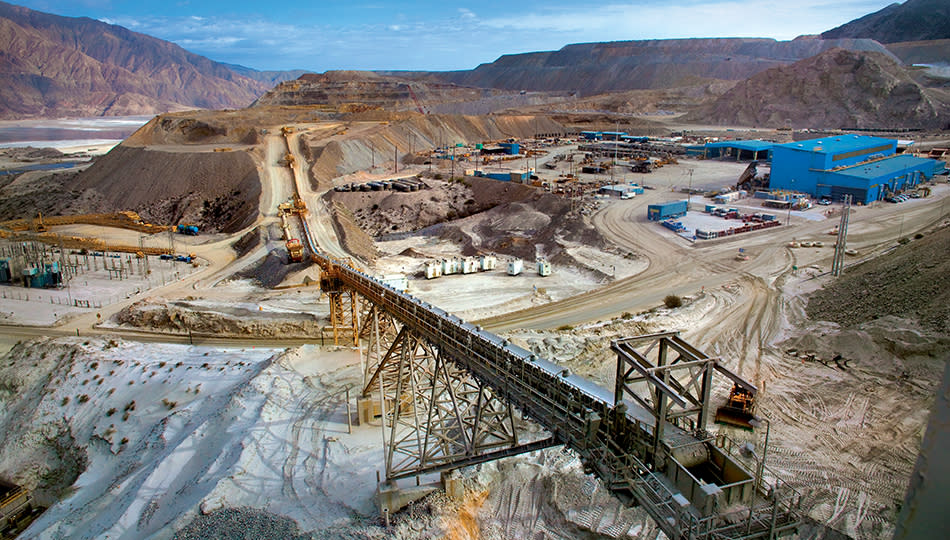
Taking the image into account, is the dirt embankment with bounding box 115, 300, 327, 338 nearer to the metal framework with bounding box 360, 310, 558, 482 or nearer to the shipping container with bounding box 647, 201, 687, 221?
the metal framework with bounding box 360, 310, 558, 482

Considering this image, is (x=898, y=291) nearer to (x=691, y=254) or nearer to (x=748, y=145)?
(x=691, y=254)

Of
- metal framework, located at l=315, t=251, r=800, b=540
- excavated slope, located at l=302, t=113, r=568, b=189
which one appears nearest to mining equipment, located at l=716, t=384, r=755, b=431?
metal framework, located at l=315, t=251, r=800, b=540

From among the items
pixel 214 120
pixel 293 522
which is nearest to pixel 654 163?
pixel 214 120

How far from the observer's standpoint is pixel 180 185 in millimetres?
73438

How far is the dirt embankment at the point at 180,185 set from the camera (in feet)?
223

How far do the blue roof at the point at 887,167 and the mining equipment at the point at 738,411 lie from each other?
49873 millimetres

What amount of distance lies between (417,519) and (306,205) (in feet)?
162

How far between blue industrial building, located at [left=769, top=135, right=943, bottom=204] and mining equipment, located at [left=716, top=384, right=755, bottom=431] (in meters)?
47.8

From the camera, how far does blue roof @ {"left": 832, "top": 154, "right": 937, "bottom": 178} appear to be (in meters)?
63.0

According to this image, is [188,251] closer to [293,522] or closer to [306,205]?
[306,205]

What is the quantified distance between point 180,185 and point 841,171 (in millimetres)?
71886

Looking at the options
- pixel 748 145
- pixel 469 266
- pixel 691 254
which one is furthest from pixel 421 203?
pixel 748 145

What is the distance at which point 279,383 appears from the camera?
24.1 metres

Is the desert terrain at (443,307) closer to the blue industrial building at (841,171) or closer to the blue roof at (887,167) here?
the blue industrial building at (841,171)
